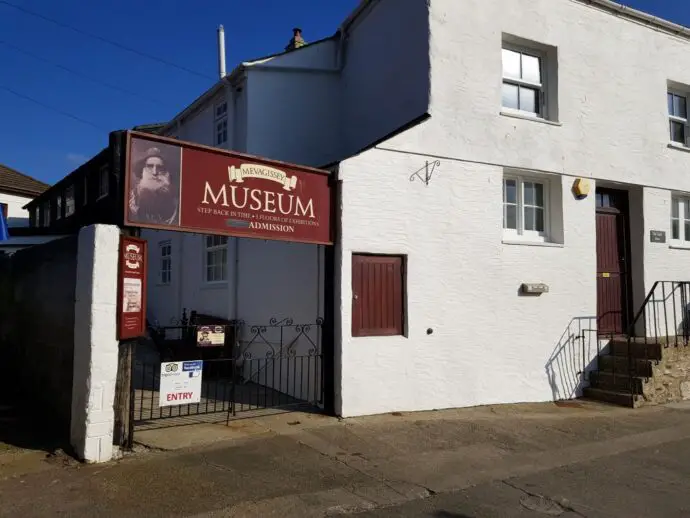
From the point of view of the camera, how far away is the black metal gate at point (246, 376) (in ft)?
24.4

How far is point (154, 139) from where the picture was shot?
602 cm

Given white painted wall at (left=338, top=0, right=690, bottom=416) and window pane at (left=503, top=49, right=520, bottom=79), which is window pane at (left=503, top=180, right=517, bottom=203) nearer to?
white painted wall at (left=338, top=0, right=690, bottom=416)

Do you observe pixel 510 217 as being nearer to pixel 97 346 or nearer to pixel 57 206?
pixel 97 346

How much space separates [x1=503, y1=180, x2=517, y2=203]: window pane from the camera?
9.51m

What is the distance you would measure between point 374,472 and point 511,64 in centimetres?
730

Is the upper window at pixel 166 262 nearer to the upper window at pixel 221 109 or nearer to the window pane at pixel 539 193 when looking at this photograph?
the upper window at pixel 221 109

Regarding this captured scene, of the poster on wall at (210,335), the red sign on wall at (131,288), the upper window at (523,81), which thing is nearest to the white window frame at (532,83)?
the upper window at (523,81)

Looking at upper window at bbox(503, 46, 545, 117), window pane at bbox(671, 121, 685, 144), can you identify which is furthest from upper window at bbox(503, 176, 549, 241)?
window pane at bbox(671, 121, 685, 144)

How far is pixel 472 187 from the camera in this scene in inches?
347

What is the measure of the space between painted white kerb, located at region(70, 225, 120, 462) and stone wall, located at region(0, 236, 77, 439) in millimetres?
434

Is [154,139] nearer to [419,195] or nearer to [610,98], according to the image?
[419,195]

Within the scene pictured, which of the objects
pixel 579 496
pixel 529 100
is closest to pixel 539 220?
pixel 529 100

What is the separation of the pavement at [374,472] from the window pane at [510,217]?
129 inches

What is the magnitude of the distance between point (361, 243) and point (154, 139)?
10.2 feet
